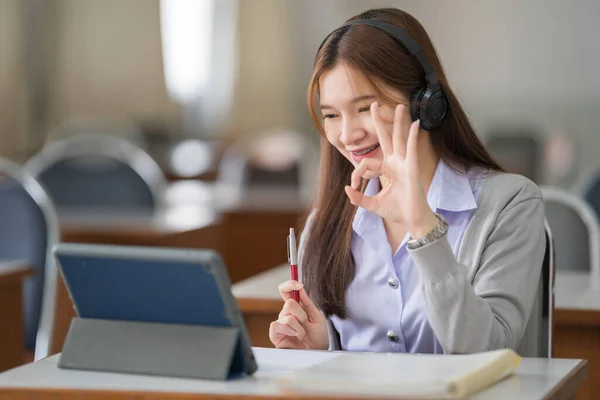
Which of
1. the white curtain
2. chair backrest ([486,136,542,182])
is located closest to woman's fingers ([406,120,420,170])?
chair backrest ([486,136,542,182])

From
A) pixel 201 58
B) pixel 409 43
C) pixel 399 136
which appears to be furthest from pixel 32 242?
pixel 201 58

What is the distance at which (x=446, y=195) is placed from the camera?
5.50ft

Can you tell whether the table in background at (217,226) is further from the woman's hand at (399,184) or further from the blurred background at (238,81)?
the woman's hand at (399,184)

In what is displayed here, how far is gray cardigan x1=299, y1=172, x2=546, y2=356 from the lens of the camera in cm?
141

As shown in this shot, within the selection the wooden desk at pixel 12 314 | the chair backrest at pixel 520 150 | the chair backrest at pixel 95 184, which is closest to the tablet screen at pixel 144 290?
the wooden desk at pixel 12 314

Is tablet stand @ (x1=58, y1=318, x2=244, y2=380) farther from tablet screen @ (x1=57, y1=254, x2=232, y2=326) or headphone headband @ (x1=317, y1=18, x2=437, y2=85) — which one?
headphone headband @ (x1=317, y1=18, x2=437, y2=85)

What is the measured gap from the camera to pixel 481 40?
723 centimetres

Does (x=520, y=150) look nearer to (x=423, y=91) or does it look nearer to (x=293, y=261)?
(x=423, y=91)

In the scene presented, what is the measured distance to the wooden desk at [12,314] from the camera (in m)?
2.59

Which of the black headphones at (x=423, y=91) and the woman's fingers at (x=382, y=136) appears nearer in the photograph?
the woman's fingers at (x=382, y=136)

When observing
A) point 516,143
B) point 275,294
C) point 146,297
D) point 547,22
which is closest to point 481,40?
point 547,22

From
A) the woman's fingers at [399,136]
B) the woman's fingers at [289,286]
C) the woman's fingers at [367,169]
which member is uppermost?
the woman's fingers at [399,136]

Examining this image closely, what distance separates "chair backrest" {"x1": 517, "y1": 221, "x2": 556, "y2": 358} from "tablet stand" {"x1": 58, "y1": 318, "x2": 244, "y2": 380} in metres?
0.62

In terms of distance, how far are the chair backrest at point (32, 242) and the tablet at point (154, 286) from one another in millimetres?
1425
